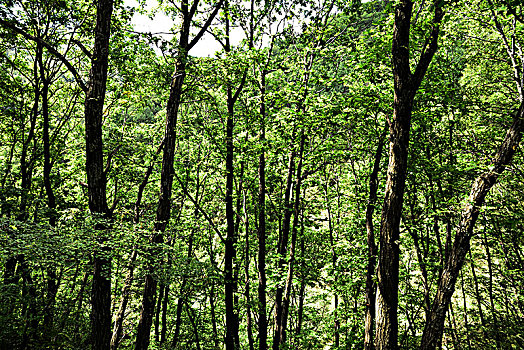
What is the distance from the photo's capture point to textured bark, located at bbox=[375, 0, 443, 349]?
4605mm

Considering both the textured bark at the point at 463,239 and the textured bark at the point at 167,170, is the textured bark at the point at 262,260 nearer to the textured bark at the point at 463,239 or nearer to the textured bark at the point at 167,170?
the textured bark at the point at 167,170

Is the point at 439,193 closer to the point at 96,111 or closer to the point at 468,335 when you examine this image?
the point at 468,335

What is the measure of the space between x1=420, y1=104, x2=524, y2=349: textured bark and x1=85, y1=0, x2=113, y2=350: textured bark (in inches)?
246

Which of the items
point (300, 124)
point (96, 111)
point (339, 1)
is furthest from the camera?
point (339, 1)

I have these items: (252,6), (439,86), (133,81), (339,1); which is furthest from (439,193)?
(133,81)

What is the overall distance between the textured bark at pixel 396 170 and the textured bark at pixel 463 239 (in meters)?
2.25

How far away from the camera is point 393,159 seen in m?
4.85

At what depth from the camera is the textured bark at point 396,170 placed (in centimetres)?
461

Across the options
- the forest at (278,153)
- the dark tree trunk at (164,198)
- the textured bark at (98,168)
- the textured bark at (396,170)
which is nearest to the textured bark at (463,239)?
the forest at (278,153)

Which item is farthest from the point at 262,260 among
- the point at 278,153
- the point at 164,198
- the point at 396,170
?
the point at 396,170

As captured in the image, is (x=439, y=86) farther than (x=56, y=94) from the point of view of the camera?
No

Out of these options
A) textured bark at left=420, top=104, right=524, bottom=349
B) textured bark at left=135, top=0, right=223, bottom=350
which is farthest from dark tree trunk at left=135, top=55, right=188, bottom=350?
textured bark at left=420, top=104, right=524, bottom=349

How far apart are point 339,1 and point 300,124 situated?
17.0 ft

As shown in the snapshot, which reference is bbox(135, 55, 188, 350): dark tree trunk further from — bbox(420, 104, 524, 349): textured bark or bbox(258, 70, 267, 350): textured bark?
bbox(420, 104, 524, 349): textured bark
